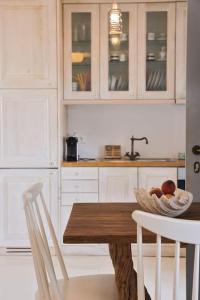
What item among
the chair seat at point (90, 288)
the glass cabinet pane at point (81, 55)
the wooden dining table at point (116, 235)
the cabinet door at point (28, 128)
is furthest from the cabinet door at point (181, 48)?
the chair seat at point (90, 288)

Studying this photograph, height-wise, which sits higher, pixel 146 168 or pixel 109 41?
pixel 109 41

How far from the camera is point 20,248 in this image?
13.1 feet

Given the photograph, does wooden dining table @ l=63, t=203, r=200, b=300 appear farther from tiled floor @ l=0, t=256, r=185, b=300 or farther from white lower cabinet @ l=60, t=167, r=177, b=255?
white lower cabinet @ l=60, t=167, r=177, b=255

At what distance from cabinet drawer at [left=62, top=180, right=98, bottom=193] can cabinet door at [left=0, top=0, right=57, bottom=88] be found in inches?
37.6

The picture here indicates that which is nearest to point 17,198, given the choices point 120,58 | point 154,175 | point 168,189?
point 154,175

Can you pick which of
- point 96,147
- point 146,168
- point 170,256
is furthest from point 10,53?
point 170,256

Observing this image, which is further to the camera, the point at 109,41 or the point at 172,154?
the point at 172,154

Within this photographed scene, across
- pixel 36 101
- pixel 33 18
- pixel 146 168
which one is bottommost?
pixel 146 168

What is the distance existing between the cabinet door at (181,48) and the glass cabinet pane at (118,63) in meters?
0.51

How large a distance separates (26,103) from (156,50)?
142 centimetres

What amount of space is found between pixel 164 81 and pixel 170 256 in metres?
1.73

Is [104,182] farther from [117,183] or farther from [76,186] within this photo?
[76,186]

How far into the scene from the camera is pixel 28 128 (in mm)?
3910

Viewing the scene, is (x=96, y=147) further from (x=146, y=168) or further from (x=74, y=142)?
(x=146, y=168)
